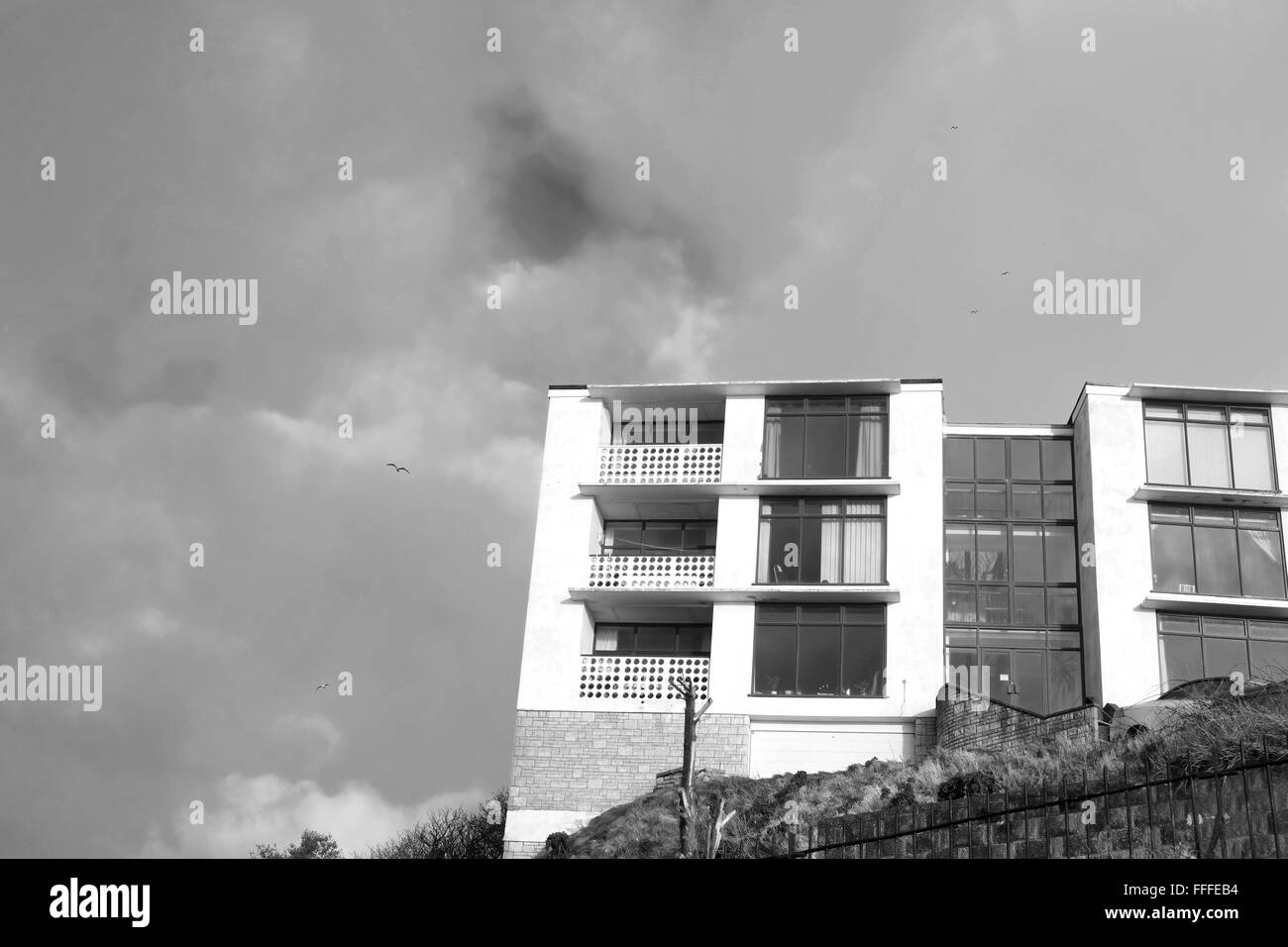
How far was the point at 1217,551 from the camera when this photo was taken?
118 feet

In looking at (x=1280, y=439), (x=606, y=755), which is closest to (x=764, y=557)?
(x=606, y=755)

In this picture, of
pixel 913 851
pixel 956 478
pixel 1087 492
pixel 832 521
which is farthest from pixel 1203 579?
pixel 913 851

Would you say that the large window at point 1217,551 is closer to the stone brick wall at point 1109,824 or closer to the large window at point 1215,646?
the large window at point 1215,646

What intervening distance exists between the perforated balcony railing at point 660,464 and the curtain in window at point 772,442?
1424 mm

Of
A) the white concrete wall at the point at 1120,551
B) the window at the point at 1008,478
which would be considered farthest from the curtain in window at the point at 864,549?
the white concrete wall at the point at 1120,551

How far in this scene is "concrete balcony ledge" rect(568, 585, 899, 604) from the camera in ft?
120

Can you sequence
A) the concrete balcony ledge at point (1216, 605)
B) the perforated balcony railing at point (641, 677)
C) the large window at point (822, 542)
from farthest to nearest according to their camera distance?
1. the large window at point (822, 542)
2. the perforated balcony railing at point (641, 677)
3. the concrete balcony ledge at point (1216, 605)

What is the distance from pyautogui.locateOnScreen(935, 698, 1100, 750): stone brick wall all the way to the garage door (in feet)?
4.86

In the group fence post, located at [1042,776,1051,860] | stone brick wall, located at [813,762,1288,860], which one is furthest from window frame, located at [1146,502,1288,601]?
fence post, located at [1042,776,1051,860]

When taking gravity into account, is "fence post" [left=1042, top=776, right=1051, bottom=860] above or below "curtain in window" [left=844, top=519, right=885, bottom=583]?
below

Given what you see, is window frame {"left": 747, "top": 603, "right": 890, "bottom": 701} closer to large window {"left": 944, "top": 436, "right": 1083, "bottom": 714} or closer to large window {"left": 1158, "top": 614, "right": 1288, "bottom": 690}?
large window {"left": 944, "top": 436, "right": 1083, "bottom": 714}

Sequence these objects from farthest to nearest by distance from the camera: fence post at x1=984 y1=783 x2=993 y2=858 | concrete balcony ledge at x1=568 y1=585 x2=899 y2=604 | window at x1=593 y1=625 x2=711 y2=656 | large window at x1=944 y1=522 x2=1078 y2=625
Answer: window at x1=593 y1=625 x2=711 y2=656 → large window at x1=944 y1=522 x2=1078 y2=625 → concrete balcony ledge at x1=568 y1=585 x2=899 y2=604 → fence post at x1=984 y1=783 x2=993 y2=858

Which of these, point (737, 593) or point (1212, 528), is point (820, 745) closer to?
point (737, 593)

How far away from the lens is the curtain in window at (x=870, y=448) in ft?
126
